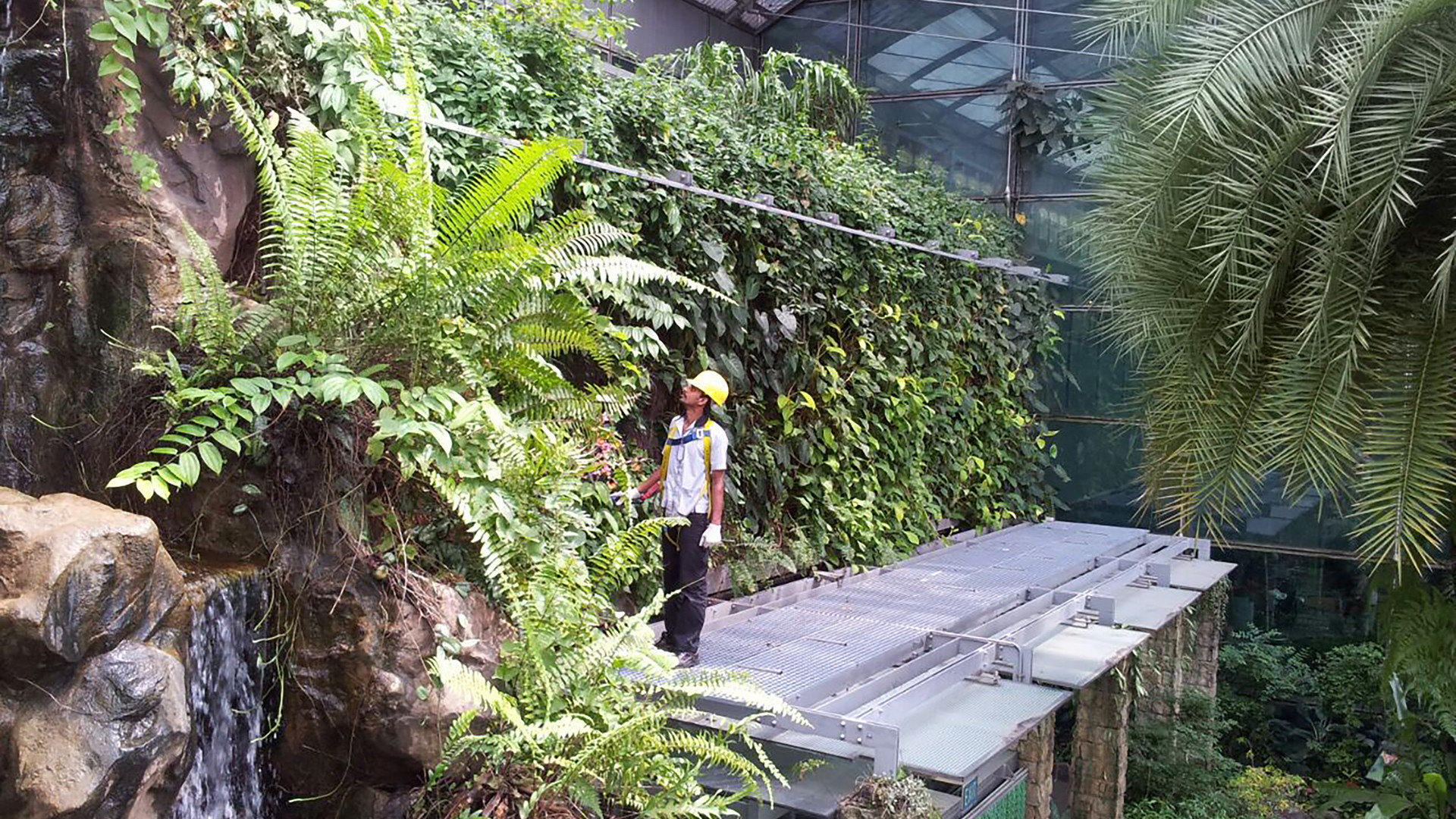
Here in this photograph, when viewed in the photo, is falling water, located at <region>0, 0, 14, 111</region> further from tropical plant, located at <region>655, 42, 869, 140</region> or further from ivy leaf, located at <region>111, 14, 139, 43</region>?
tropical plant, located at <region>655, 42, 869, 140</region>

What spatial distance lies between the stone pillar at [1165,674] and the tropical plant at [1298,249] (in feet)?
18.1

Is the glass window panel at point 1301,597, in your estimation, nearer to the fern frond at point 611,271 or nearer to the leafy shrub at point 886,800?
the leafy shrub at point 886,800

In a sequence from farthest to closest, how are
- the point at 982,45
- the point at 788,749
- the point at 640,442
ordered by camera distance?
1. the point at 982,45
2. the point at 640,442
3. the point at 788,749

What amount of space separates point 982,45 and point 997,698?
8.72 meters

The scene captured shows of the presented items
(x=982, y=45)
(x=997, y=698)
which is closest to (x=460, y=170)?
(x=997, y=698)

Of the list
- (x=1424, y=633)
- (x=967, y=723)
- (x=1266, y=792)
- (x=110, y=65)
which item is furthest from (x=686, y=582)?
(x=1266, y=792)

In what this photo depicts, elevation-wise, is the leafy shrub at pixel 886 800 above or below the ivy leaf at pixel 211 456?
below

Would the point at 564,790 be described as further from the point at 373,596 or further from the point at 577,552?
the point at 577,552

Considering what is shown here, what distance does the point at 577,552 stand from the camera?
15.4 feet

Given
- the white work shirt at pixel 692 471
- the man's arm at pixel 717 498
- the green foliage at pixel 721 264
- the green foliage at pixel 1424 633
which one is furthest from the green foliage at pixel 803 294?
the green foliage at pixel 1424 633

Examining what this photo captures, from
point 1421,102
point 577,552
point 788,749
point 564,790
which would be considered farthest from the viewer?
point 577,552

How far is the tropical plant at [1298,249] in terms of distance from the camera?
104 inches

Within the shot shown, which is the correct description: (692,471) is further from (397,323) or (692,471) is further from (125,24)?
(125,24)

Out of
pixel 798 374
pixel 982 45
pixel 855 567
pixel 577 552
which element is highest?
pixel 982 45
